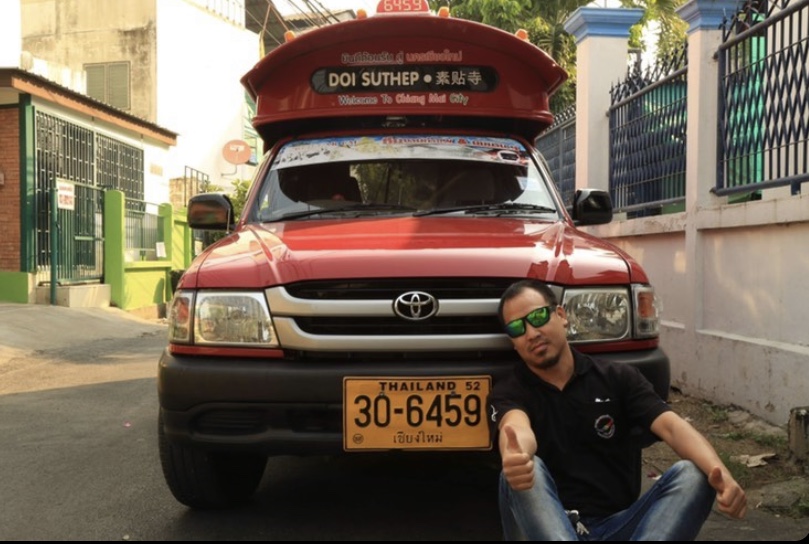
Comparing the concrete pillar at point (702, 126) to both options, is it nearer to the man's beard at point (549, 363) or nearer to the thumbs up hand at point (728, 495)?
the man's beard at point (549, 363)

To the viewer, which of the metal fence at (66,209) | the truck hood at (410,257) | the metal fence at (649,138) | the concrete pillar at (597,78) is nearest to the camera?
the truck hood at (410,257)

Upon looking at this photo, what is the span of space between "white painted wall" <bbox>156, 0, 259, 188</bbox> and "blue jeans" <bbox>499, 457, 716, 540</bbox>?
64.6 ft

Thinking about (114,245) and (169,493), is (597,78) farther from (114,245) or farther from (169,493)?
(114,245)

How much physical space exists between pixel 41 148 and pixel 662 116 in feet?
35.3

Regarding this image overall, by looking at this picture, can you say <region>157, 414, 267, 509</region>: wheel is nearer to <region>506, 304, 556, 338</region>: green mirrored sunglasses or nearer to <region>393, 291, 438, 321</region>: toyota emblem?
<region>393, 291, 438, 321</region>: toyota emblem

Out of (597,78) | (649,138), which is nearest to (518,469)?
(649,138)

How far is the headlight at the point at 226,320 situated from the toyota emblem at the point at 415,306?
479 mm

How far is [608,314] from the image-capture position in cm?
332

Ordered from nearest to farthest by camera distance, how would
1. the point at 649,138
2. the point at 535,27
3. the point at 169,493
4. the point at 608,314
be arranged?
the point at 608,314 < the point at 169,493 < the point at 649,138 < the point at 535,27

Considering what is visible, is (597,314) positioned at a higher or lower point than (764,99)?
lower

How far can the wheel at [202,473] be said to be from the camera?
11.5 ft

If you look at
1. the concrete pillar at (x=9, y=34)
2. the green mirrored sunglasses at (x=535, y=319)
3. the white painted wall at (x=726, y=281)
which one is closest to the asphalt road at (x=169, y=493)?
the green mirrored sunglasses at (x=535, y=319)

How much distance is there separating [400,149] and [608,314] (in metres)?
1.78

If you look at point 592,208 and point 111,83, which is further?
point 111,83
